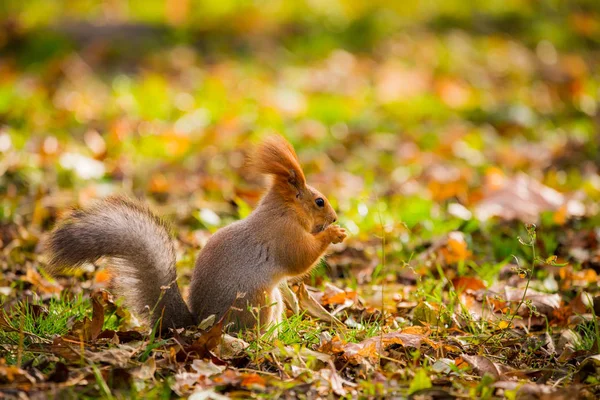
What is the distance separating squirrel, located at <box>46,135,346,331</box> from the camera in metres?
2.35

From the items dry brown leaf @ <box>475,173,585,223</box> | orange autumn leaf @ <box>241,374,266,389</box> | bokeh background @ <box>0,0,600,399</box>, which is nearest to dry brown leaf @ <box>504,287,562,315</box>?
bokeh background @ <box>0,0,600,399</box>

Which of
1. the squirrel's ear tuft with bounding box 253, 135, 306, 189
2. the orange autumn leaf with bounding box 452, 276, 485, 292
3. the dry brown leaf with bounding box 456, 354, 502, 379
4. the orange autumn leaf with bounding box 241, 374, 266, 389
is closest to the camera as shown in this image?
the orange autumn leaf with bounding box 241, 374, 266, 389

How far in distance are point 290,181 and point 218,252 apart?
0.37 m

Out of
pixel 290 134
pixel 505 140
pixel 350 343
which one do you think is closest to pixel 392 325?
pixel 350 343

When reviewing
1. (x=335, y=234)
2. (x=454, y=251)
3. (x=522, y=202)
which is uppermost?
(x=335, y=234)

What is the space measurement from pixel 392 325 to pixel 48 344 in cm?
113

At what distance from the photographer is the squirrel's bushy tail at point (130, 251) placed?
2.32 metres

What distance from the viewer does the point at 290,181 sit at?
2719 millimetres

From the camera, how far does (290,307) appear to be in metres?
2.79

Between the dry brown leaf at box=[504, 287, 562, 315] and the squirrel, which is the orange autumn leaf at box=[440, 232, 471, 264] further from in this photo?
the squirrel

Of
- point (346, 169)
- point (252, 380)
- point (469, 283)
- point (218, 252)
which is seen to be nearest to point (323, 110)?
point (346, 169)

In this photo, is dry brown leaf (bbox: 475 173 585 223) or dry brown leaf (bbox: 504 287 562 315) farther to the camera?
dry brown leaf (bbox: 475 173 585 223)

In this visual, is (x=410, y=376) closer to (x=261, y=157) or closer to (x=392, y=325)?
(x=392, y=325)

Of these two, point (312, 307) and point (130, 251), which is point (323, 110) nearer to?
point (312, 307)
